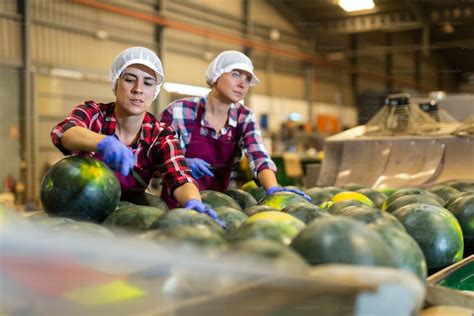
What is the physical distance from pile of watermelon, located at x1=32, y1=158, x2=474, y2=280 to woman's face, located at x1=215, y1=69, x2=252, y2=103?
0.57 m

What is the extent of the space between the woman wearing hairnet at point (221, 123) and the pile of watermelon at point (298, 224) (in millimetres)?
374

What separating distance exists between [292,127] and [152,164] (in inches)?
463

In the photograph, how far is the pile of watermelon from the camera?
4.18ft

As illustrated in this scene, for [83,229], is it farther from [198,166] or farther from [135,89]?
[198,166]

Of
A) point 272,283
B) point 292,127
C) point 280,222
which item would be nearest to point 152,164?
point 280,222

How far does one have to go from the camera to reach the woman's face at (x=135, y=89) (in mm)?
2322

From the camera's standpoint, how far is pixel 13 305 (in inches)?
35.7

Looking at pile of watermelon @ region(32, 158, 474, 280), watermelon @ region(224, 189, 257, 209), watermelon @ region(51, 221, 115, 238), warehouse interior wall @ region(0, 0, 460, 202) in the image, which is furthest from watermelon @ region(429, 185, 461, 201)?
warehouse interior wall @ region(0, 0, 460, 202)

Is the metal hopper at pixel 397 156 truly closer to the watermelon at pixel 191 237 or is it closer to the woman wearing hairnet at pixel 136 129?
the woman wearing hairnet at pixel 136 129

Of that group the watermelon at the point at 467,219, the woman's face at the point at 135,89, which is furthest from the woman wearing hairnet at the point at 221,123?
the watermelon at the point at 467,219

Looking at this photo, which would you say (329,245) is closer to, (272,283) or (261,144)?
(272,283)

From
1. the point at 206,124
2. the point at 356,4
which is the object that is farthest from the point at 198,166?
the point at 356,4

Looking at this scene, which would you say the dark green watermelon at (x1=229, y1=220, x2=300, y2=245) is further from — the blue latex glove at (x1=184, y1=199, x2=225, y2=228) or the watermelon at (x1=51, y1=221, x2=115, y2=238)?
the watermelon at (x1=51, y1=221, x2=115, y2=238)

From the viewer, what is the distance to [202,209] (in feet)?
6.36
